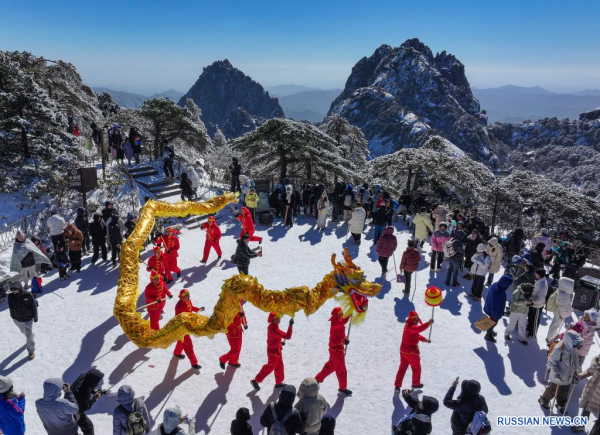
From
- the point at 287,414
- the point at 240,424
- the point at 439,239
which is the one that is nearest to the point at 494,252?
the point at 439,239

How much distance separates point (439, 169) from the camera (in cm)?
2039

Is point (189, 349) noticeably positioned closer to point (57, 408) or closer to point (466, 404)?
point (57, 408)

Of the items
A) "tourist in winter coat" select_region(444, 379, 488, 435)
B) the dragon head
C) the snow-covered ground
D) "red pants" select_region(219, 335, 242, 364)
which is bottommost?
the snow-covered ground

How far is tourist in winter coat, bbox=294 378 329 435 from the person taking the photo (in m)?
5.04

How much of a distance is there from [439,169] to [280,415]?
1837 centimetres

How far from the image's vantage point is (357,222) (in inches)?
542

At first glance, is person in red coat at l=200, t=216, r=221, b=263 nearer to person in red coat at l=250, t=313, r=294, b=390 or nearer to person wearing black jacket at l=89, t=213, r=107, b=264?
person wearing black jacket at l=89, t=213, r=107, b=264

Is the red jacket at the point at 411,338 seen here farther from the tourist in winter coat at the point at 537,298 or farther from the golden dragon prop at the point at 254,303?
the tourist in winter coat at the point at 537,298

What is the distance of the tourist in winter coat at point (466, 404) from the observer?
5203mm

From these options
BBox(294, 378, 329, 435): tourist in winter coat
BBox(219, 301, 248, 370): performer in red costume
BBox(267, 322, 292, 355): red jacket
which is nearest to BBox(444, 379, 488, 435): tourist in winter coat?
BBox(294, 378, 329, 435): tourist in winter coat

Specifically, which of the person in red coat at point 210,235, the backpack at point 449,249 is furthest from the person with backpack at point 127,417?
the backpack at point 449,249

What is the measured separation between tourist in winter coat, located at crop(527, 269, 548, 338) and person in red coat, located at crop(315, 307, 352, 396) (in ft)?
16.4

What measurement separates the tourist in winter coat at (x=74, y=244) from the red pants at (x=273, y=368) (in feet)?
24.6

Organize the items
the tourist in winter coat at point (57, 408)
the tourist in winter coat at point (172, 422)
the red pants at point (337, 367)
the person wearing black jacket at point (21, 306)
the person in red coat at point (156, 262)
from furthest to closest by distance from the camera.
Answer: the person in red coat at point (156, 262), the person wearing black jacket at point (21, 306), the red pants at point (337, 367), the tourist in winter coat at point (57, 408), the tourist in winter coat at point (172, 422)
